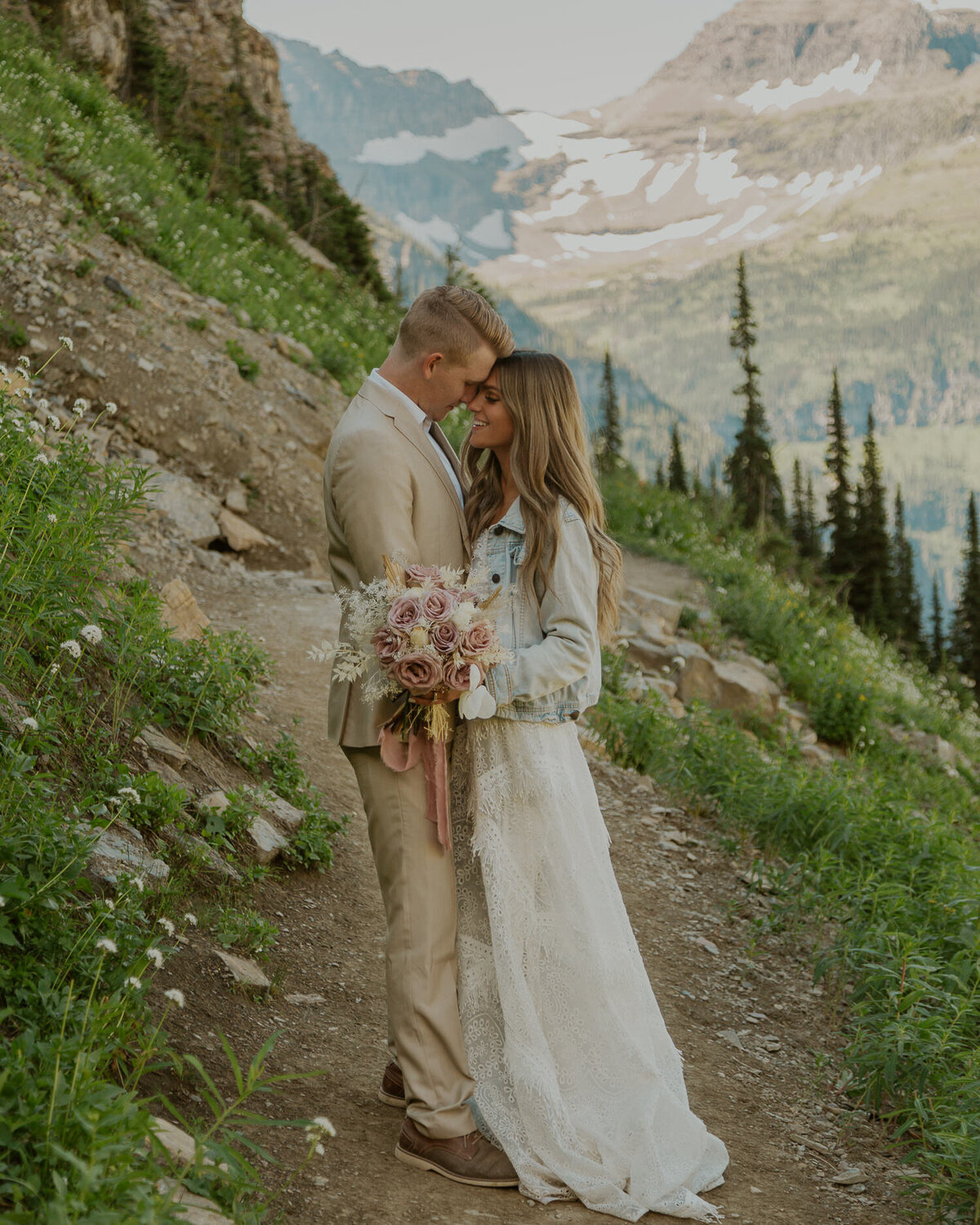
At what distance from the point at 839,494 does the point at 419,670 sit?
57966 mm

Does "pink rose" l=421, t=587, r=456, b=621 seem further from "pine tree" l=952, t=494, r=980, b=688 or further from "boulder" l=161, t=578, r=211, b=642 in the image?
"pine tree" l=952, t=494, r=980, b=688

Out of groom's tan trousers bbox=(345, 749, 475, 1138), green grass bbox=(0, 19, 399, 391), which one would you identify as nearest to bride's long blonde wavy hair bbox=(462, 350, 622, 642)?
groom's tan trousers bbox=(345, 749, 475, 1138)

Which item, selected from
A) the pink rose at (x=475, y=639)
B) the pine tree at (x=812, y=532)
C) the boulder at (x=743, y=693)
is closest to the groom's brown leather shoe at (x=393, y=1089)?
the pink rose at (x=475, y=639)

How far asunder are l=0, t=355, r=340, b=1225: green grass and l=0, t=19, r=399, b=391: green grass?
1003cm

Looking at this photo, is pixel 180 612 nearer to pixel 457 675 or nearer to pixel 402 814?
pixel 402 814

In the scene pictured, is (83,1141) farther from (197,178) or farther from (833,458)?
(833,458)

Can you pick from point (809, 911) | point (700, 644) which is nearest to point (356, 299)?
point (700, 644)

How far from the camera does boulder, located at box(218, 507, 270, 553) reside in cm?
1177

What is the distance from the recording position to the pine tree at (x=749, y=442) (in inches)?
1563

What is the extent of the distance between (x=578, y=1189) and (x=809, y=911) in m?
3.98

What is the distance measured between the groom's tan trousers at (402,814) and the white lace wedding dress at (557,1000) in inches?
6.7

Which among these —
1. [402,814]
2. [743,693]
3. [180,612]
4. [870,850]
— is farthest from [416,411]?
[743,693]

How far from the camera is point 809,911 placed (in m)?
7.14

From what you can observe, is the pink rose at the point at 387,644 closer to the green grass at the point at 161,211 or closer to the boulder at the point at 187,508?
the boulder at the point at 187,508
